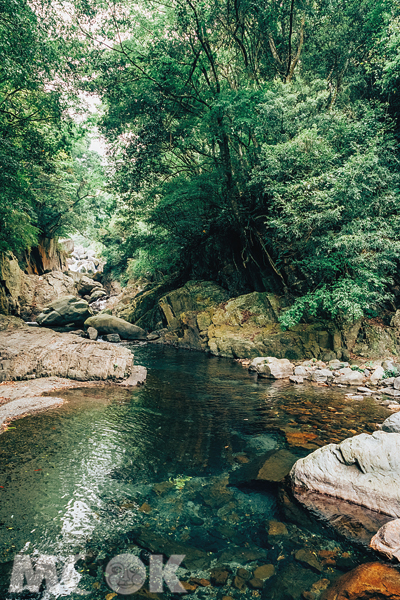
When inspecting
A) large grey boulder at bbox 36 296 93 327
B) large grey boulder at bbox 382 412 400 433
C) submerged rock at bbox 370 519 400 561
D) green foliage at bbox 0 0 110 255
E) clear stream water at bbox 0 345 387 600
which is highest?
green foliage at bbox 0 0 110 255

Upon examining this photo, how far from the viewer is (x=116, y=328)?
64.2ft

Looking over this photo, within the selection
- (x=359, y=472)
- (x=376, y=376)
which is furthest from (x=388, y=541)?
(x=376, y=376)

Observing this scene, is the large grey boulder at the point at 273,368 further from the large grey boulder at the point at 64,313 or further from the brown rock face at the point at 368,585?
the large grey boulder at the point at 64,313

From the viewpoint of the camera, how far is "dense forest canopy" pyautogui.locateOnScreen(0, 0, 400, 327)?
10.3m

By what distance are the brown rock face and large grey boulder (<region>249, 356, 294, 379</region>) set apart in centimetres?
798

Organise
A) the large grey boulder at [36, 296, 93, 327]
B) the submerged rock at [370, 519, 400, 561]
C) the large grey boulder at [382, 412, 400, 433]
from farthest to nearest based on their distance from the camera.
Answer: the large grey boulder at [36, 296, 93, 327] → the large grey boulder at [382, 412, 400, 433] → the submerged rock at [370, 519, 400, 561]

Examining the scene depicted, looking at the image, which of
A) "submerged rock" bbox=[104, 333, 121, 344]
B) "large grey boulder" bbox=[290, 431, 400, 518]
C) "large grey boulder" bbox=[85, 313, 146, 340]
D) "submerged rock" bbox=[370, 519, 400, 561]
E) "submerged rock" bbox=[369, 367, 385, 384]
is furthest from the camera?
"large grey boulder" bbox=[85, 313, 146, 340]

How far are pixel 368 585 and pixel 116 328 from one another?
18.3 m

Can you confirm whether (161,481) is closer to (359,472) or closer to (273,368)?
(359,472)

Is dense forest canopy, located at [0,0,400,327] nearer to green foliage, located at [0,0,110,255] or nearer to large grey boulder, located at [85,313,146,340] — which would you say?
green foliage, located at [0,0,110,255]

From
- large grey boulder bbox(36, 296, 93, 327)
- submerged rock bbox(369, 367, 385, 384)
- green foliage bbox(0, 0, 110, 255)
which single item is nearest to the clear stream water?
submerged rock bbox(369, 367, 385, 384)

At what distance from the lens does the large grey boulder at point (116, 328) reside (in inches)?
772

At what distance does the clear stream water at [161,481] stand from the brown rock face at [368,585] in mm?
179

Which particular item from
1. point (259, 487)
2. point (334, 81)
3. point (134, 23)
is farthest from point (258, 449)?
point (334, 81)
